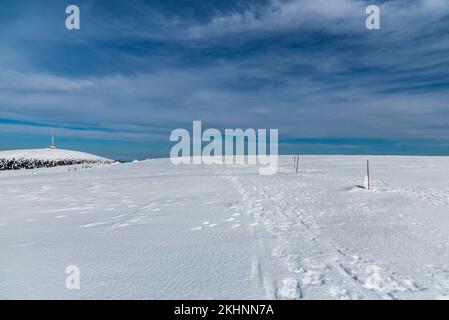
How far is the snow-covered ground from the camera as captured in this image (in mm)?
4562

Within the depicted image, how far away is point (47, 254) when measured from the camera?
6168 millimetres

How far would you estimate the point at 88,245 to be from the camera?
6.79 metres

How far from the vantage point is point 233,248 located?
648 centimetres

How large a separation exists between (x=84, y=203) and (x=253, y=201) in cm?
610

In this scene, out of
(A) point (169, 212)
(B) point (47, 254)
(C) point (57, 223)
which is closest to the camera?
(B) point (47, 254)

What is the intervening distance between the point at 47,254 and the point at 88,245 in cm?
79

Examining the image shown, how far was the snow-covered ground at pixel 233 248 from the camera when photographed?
456 cm

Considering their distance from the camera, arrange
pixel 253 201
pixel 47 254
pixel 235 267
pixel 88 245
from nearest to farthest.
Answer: pixel 235 267 → pixel 47 254 → pixel 88 245 → pixel 253 201
